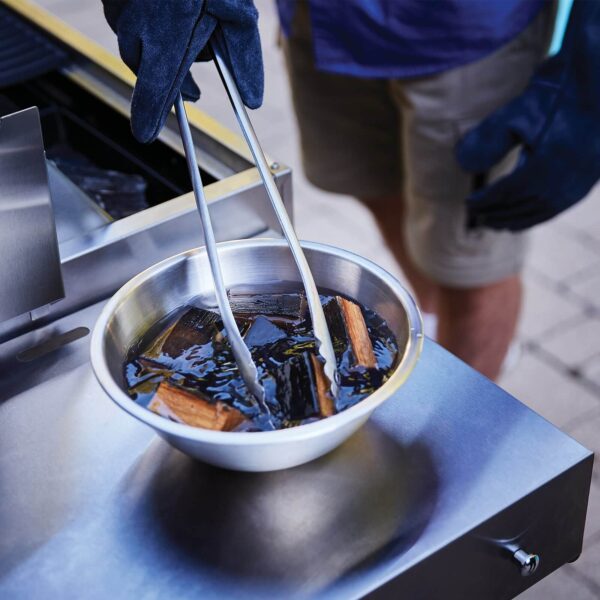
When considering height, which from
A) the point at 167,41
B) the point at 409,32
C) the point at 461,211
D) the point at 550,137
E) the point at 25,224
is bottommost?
the point at 461,211

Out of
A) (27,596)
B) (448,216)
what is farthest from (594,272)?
(27,596)

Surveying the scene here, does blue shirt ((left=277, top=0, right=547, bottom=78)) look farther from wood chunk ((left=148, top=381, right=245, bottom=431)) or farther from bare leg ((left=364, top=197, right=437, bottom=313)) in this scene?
wood chunk ((left=148, top=381, right=245, bottom=431))

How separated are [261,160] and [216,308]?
0.16m

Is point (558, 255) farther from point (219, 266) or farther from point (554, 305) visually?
point (219, 266)

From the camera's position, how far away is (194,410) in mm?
701

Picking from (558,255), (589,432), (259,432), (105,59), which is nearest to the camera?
(259,432)

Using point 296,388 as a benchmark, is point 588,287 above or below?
below

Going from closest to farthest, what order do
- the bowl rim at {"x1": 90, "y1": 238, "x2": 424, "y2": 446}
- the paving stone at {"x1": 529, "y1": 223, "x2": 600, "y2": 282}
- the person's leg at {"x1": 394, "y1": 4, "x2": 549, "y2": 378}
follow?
the bowl rim at {"x1": 90, "y1": 238, "x2": 424, "y2": 446} < the person's leg at {"x1": 394, "y1": 4, "x2": 549, "y2": 378} < the paving stone at {"x1": 529, "y1": 223, "x2": 600, "y2": 282}

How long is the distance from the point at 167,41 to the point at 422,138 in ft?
2.67

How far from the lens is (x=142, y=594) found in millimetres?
674

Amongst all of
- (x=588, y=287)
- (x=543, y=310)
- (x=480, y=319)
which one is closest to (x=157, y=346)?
(x=480, y=319)

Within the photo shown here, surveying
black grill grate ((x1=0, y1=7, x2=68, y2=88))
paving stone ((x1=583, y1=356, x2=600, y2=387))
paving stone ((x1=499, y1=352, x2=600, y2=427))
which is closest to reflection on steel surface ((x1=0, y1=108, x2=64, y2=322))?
black grill grate ((x1=0, y1=7, x2=68, y2=88))

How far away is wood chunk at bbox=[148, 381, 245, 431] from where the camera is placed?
690 mm

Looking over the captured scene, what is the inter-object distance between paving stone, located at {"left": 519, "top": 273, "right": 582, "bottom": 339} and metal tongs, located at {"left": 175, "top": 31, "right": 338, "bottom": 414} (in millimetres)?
1400
